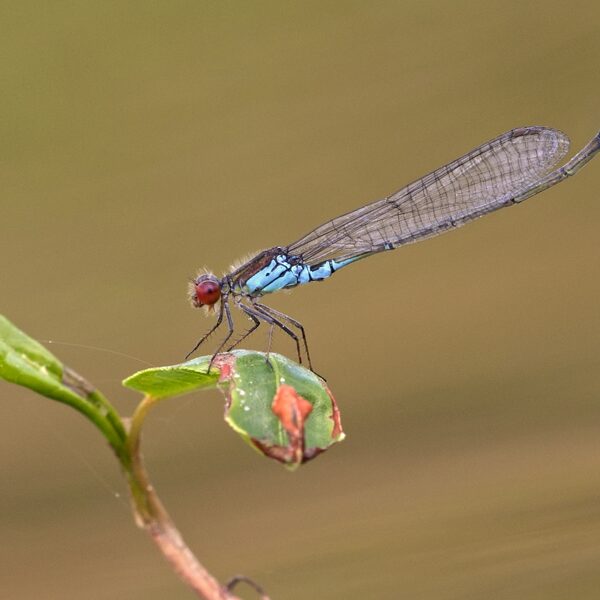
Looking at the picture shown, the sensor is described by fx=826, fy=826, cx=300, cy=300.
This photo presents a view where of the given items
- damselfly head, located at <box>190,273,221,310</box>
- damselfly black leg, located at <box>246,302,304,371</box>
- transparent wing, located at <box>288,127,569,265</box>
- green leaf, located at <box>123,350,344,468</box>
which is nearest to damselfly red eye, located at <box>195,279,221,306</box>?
damselfly head, located at <box>190,273,221,310</box>

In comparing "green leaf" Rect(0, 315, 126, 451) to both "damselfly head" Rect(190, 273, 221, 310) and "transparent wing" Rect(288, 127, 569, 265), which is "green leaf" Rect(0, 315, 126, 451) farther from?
"transparent wing" Rect(288, 127, 569, 265)

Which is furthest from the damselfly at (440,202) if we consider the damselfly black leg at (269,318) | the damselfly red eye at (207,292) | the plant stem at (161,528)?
the plant stem at (161,528)

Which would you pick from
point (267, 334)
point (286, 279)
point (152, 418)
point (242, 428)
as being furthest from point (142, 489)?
point (152, 418)

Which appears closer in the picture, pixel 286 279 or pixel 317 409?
pixel 317 409

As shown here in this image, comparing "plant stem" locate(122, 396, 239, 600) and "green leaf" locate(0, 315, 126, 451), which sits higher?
"green leaf" locate(0, 315, 126, 451)

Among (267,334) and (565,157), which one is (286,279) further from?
(565,157)

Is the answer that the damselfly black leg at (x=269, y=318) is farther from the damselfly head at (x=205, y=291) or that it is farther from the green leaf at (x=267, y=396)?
the green leaf at (x=267, y=396)
